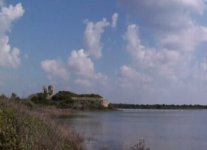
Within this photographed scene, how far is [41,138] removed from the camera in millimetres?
17734

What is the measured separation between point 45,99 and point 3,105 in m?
149

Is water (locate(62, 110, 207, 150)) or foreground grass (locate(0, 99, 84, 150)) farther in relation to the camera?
water (locate(62, 110, 207, 150))

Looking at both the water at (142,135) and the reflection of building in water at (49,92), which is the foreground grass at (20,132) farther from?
the reflection of building in water at (49,92)

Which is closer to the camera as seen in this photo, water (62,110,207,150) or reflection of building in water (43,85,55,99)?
water (62,110,207,150)

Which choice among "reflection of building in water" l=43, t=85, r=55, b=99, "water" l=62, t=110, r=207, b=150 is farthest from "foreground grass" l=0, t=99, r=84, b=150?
"reflection of building in water" l=43, t=85, r=55, b=99

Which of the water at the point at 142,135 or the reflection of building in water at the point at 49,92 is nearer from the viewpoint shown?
the water at the point at 142,135

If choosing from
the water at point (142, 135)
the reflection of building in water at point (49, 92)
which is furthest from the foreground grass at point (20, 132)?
the reflection of building in water at point (49, 92)

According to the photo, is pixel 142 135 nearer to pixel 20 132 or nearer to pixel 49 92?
pixel 20 132

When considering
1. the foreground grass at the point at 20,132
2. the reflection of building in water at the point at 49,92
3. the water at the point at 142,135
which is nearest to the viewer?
the foreground grass at the point at 20,132

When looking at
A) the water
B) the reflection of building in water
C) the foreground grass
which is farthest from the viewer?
the reflection of building in water

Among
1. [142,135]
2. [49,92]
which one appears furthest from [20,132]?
[49,92]

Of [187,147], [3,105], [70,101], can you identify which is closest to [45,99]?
[70,101]

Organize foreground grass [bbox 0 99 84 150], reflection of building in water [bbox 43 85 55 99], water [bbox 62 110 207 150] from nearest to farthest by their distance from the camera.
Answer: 1. foreground grass [bbox 0 99 84 150]
2. water [bbox 62 110 207 150]
3. reflection of building in water [bbox 43 85 55 99]

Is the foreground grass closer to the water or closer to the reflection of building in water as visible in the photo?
the water
